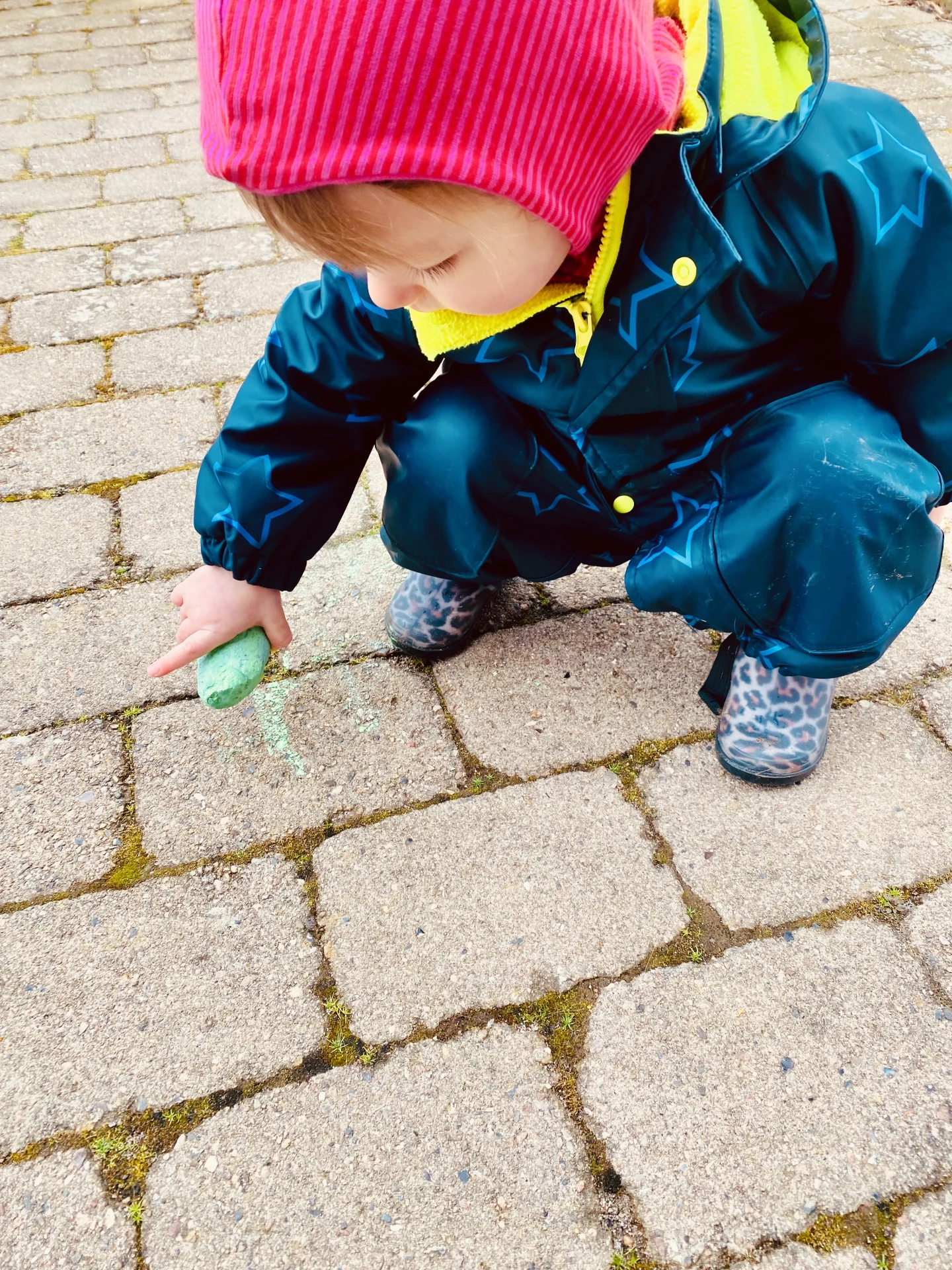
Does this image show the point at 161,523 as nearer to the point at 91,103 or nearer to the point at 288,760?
the point at 288,760

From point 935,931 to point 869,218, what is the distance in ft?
2.92

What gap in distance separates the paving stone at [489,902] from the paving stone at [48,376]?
158 centimetres

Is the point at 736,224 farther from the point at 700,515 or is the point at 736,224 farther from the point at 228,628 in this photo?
the point at 228,628

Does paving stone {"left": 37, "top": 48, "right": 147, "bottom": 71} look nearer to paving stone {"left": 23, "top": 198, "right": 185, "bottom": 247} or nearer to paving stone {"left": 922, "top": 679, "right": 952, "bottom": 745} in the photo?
paving stone {"left": 23, "top": 198, "right": 185, "bottom": 247}

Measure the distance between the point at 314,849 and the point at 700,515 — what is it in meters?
0.73

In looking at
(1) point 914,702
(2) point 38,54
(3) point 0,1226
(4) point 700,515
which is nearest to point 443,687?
(4) point 700,515

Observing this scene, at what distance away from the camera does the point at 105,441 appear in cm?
223

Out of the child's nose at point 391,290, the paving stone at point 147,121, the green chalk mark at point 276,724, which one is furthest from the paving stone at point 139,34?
the child's nose at point 391,290

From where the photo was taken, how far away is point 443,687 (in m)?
1.62

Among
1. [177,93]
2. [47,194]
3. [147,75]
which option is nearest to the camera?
[47,194]

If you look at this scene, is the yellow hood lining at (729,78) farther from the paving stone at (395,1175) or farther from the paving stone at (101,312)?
the paving stone at (101,312)

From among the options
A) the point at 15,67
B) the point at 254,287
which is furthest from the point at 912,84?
the point at 15,67

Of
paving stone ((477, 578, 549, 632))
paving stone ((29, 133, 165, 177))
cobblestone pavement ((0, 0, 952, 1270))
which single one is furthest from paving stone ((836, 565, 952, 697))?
paving stone ((29, 133, 165, 177))

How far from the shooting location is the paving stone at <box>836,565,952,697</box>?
62.4 inches
